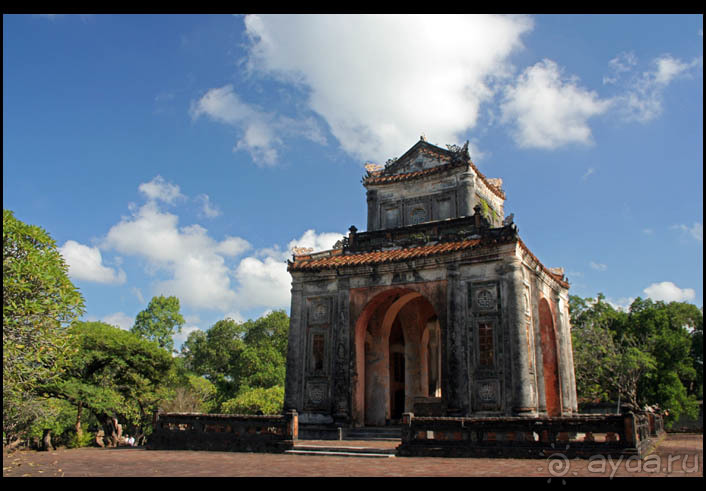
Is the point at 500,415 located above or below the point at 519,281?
below

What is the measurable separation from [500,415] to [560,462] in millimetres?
5867

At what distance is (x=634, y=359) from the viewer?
Result: 99.1 feet

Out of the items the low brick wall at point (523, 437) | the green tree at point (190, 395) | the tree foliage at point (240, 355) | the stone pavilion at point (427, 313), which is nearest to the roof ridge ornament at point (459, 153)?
the stone pavilion at point (427, 313)

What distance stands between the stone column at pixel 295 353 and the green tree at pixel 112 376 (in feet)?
30.0

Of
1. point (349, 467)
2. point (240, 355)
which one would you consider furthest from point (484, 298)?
point (240, 355)

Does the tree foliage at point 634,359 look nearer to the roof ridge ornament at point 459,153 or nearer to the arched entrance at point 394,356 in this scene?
the arched entrance at point 394,356

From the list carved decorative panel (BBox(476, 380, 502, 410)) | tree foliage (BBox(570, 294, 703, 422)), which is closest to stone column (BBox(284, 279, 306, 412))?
carved decorative panel (BBox(476, 380, 502, 410))

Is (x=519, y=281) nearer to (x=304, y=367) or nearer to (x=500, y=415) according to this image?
(x=500, y=415)

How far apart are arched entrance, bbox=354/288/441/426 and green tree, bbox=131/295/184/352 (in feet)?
109

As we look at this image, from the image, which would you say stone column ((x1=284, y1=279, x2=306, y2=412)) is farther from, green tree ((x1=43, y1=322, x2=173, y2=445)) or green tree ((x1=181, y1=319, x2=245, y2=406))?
green tree ((x1=181, y1=319, x2=245, y2=406))

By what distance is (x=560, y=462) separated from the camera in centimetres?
1182

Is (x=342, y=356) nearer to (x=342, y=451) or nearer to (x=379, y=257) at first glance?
(x=379, y=257)
